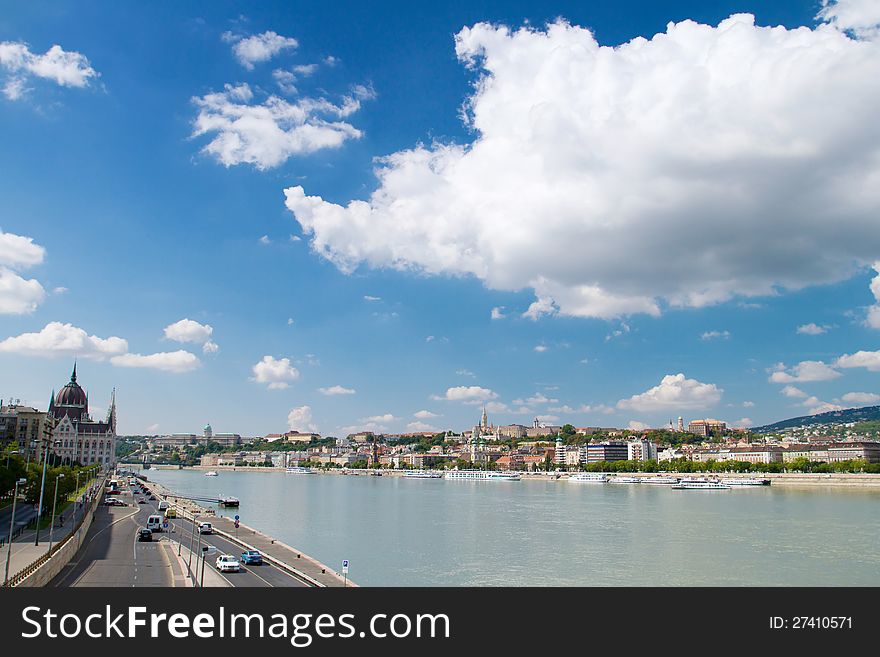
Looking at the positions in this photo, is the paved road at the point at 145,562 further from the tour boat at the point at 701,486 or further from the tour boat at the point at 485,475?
the tour boat at the point at 485,475

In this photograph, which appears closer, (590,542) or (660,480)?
(590,542)

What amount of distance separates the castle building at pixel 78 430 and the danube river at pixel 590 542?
70.3 m

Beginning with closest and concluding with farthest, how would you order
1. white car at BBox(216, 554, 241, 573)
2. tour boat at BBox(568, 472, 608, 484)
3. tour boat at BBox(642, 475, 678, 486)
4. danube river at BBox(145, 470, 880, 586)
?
white car at BBox(216, 554, 241, 573), danube river at BBox(145, 470, 880, 586), tour boat at BBox(642, 475, 678, 486), tour boat at BBox(568, 472, 608, 484)

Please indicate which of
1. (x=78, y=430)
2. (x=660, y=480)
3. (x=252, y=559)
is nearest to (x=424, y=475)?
(x=660, y=480)

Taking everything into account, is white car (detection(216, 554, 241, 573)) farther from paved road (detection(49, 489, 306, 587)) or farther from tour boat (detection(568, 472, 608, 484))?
tour boat (detection(568, 472, 608, 484))

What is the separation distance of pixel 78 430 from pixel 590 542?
380 feet

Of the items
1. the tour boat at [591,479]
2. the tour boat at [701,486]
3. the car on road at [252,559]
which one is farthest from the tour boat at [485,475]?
the car on road at [252,559]

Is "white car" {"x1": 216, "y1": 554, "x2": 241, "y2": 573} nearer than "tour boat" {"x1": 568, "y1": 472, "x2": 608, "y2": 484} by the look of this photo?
Yes

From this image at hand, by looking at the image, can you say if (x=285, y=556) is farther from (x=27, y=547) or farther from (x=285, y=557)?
(x=27, y=547)

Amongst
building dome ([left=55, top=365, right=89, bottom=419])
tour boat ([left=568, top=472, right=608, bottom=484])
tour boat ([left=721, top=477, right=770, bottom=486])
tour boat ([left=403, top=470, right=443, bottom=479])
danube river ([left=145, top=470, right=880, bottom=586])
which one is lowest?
tour boat ([left=403, top=470, right=443, bottom=479])

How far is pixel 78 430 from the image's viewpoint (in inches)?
5049

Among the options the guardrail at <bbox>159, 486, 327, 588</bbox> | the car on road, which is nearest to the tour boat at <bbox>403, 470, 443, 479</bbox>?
the guardrail at <bbox>159, 486, 327, 588</bbox>

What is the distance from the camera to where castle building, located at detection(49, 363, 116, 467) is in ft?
398

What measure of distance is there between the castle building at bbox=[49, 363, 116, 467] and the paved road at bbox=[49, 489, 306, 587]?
9318 centimetres
